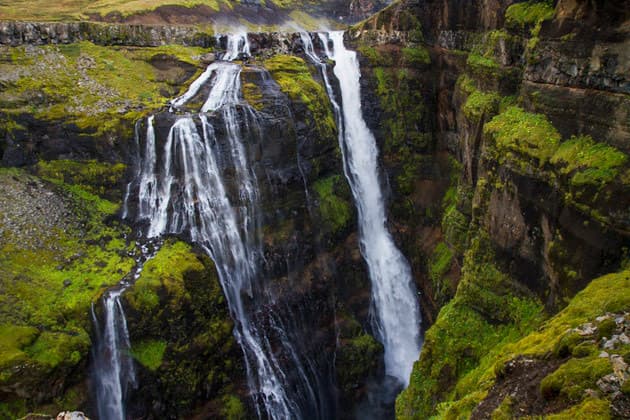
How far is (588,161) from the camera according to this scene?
→ 9.73 metres

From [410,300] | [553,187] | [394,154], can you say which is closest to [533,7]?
[553,187]

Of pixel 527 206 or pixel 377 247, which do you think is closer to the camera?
pixel 527 206

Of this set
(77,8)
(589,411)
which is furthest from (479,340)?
(77,8)

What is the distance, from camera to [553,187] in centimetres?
1080

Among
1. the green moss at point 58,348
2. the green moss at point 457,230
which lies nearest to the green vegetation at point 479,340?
the green moss at point 457,230

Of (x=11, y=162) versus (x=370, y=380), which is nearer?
(x=11, y=162)

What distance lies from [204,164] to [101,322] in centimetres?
736

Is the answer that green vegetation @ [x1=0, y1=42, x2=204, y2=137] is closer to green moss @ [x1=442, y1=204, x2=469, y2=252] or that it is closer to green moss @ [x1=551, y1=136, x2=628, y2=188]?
green moss @ [x1=442, y1=204, x2=469, y2=252]

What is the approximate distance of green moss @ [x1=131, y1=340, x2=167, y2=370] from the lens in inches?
585

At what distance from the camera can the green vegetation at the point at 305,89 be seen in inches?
832

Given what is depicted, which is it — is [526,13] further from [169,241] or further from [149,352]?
[149,352]

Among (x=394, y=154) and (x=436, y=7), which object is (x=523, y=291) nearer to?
(x=394, y=154)

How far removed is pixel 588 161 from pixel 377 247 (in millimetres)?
13057

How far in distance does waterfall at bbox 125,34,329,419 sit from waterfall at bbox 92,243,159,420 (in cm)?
377
